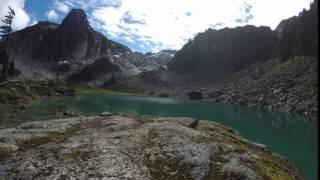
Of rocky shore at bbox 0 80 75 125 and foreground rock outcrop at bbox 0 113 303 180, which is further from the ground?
foreground rock outcrop at bbox 0 113 303 180

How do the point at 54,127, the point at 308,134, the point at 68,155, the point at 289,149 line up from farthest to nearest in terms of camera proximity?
the point at 308,134
the point at 289,149
the point at 54,127
the point at 68,155

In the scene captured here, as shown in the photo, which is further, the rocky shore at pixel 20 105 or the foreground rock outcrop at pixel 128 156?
the rocky shore at pixel 20 105

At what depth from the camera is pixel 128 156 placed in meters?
22.4

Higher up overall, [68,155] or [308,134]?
[68,155]

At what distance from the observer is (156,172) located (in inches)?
824

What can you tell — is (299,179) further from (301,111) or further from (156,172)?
(301,111)

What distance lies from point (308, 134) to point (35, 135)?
75.2m

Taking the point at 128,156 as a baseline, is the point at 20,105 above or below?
below

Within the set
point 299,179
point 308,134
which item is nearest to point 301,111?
point 308,134

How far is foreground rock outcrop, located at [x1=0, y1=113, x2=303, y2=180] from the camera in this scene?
20.6m

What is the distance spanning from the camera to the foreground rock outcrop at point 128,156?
812 inches

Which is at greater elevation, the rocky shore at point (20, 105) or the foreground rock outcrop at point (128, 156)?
the foreground rock outcrop at point (128, 156)

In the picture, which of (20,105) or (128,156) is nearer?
(128,156)

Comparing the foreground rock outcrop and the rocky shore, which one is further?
the rocky shore
